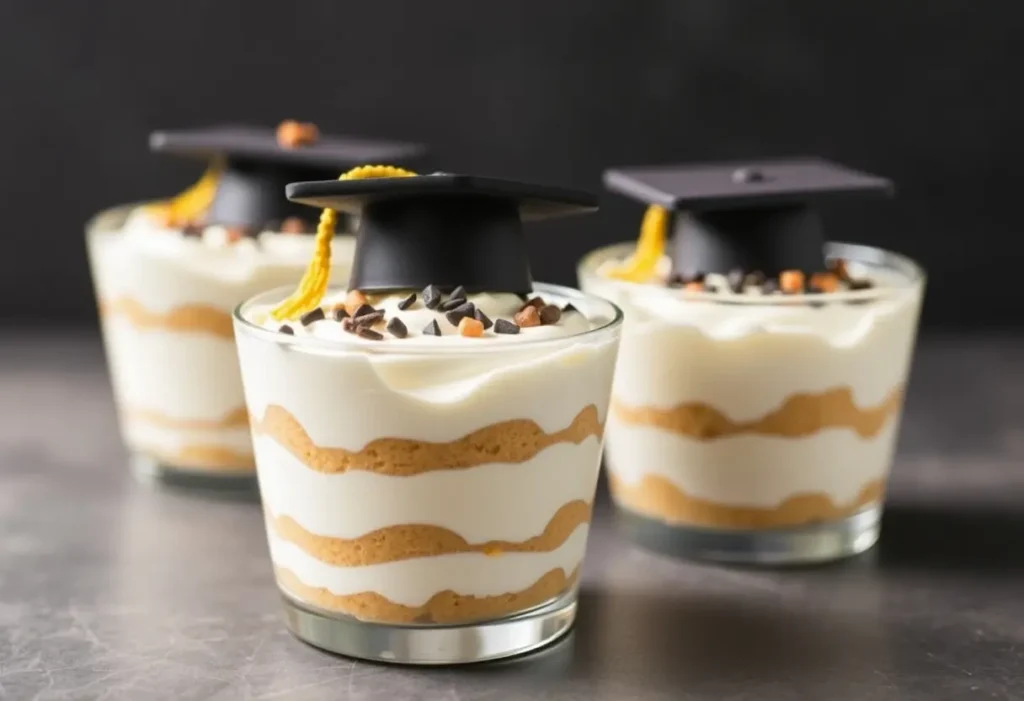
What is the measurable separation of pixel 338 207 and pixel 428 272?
0.12m

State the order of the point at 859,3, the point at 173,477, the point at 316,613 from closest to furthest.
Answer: the point at 316,613, the point at 173,477, the point at 859,3

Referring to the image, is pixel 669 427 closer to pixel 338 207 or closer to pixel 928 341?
pixel 338 207

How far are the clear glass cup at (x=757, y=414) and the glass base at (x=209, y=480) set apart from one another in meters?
0.49

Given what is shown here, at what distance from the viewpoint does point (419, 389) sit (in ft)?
4.44

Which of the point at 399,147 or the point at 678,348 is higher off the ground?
the point at 399,147

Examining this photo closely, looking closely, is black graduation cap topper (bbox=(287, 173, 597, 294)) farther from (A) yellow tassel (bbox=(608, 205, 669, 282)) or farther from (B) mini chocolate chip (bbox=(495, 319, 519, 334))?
(A) yellow tassel (bbox=(608, 205, 669, 282))

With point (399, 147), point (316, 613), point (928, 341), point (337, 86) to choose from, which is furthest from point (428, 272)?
point (928, 341)

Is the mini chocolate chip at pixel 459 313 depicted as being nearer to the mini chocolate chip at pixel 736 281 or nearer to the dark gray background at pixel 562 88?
the mini chocolate chip at pixel 736 281

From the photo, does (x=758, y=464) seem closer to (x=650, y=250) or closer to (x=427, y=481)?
(x=650, y=250)

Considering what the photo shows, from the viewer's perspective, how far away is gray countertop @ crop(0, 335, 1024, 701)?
1.43 m

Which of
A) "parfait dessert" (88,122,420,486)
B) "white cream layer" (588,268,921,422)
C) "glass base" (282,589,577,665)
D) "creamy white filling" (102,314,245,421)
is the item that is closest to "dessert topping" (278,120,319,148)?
"parfait dessert" (88,122,420,486)

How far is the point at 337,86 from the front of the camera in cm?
278

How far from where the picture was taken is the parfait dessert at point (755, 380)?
66.5 inches

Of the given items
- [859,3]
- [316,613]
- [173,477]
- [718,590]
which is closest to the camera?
[316,613]
